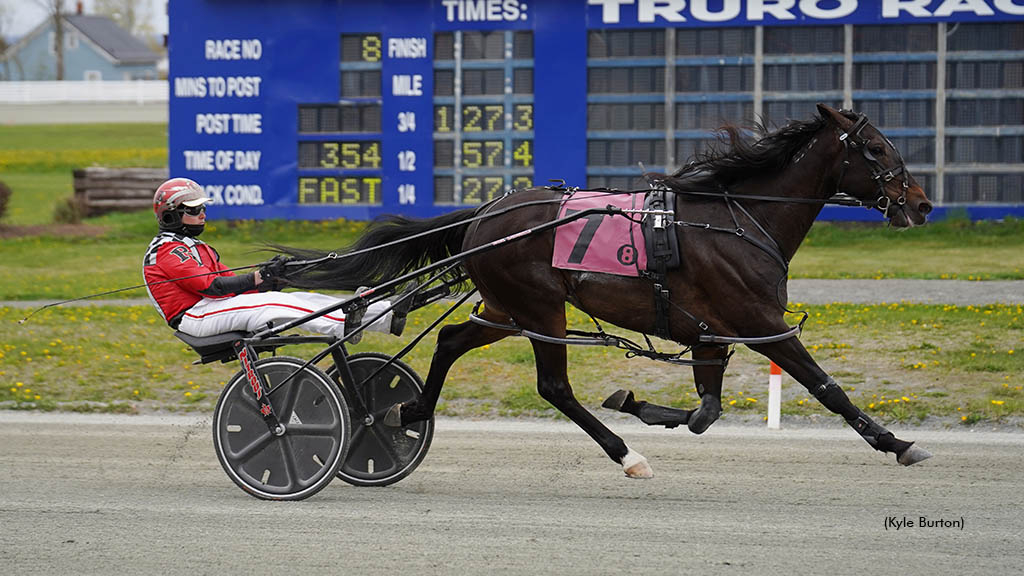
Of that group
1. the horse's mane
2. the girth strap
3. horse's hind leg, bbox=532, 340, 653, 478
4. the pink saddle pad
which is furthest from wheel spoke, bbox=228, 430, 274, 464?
the horse's mane

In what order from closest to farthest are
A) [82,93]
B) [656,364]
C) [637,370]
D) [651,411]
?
1. [651,411]
2. [637,370]
3. [656,364]
4. [82,93]

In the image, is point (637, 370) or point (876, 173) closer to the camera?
point (876, 173)

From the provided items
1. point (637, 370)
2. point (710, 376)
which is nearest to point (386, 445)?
point (710, 376)

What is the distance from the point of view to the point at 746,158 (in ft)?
20.8

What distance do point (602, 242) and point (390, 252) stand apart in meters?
1.30

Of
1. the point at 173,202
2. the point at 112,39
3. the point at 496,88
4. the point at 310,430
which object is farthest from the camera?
the point at 112,39

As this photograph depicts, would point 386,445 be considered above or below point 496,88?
below

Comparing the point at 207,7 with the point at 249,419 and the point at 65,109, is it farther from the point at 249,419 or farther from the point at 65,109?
the point at 65,109

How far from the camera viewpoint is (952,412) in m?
8.27

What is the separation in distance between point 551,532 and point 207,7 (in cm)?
1199

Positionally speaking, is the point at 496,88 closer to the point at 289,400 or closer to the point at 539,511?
the point at 289,400

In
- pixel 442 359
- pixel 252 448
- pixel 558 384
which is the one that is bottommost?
pixel 252 448

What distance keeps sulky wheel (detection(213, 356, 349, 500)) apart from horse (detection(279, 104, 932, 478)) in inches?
17.6

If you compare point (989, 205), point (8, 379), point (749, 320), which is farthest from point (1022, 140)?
point (8, 379)
